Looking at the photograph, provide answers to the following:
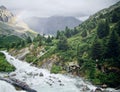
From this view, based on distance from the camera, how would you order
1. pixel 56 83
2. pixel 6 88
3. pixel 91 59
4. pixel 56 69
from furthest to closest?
pixel 56 69, pixel 91 59, pixel 56 83, pixel 6 88

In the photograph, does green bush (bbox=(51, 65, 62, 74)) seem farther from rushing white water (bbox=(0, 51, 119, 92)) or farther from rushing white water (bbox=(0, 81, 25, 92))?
rushing white water (bbox=(0, 81, 25, 92))

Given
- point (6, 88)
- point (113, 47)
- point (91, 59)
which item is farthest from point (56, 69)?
point (6, 88)

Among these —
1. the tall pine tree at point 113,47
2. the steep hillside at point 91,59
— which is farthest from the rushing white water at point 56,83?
the tall pine tree at point 113,47

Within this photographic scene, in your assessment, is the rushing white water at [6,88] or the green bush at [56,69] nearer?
the rushing white water at [6,88]

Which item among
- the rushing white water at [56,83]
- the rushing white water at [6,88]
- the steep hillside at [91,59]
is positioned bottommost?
the rushing white water at [56,83]

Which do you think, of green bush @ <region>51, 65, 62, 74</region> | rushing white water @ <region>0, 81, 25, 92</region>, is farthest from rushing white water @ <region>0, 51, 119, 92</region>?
rushing white water @ <region>0, 81, 25, 92</region>

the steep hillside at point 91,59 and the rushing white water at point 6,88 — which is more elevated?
the steep hillside at point 91,59

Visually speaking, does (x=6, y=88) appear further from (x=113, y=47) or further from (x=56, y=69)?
(x=113, y=47)

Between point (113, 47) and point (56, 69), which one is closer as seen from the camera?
point (113, 47)

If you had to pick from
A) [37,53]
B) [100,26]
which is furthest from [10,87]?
[37,53]

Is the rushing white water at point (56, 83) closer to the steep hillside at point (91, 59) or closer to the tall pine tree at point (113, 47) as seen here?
the steep hillside at point (91, 59)

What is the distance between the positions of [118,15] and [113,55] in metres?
63.9

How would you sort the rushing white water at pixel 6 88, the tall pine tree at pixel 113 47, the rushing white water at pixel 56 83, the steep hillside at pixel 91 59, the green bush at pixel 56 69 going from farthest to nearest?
1. the green bush at pixel 56 69
2. the tall pine tree at pixel 113 47
3. the steep hillside at pixel 91 59
4. the rushing white water at pixel 56 83
5. the rushing white water at pixel 6 88

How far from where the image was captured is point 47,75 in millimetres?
112250
